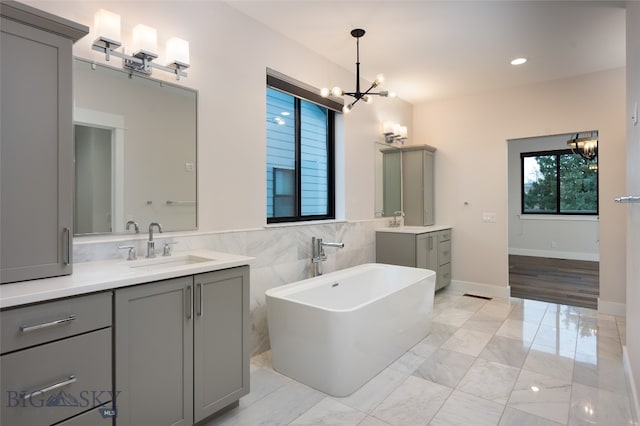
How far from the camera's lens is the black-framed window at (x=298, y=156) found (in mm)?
3219

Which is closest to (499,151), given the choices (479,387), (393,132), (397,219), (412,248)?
(393,132)

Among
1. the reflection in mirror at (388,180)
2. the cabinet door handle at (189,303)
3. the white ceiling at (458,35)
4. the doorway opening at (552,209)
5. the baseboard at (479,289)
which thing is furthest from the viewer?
the doorway opening at (552,209)

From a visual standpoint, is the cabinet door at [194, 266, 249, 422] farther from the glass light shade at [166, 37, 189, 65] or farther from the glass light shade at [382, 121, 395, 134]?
the glass light shade at [382, 121, 395, 134]

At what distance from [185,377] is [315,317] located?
0.83m

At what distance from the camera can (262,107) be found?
9.46ft

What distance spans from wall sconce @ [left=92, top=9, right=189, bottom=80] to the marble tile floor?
83.5 inches

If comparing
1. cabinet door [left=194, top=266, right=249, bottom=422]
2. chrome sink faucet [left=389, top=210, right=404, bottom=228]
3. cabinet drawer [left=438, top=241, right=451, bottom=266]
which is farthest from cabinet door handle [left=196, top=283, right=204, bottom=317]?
cabinet drawer [left=438, top=241, right=451, bottom=266]

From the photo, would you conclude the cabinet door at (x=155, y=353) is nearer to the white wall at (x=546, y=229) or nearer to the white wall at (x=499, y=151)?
the white wall at (x=499, y=151)

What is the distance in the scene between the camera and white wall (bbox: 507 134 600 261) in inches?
280

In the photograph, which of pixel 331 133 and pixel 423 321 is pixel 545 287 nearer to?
pixel 423 321

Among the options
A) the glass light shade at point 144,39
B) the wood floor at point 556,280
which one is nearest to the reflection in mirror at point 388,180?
the wood floor at point 556,280

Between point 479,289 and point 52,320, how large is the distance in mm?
4694

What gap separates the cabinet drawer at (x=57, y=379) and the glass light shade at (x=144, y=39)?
1570mm

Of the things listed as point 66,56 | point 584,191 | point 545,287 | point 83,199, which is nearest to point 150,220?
point 83,199
